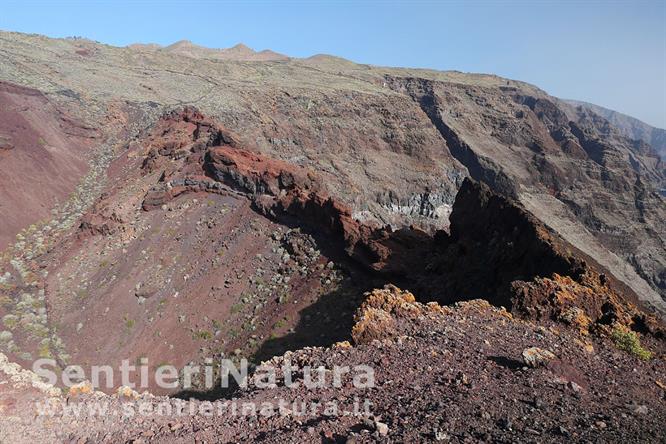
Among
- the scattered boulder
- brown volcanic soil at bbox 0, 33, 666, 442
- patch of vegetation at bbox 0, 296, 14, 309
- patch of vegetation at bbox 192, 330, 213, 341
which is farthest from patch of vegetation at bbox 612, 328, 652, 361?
patch of vegetation at bbox 0, 296, 14, 309

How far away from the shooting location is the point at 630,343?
7.91 m

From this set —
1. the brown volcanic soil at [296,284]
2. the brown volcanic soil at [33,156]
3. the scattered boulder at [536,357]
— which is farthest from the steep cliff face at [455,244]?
the brown volcanic soil at [33,156]

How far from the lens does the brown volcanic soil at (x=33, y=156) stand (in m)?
20.4

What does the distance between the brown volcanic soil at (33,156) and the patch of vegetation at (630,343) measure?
2022 centimetres

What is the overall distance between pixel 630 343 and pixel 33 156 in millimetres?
27217

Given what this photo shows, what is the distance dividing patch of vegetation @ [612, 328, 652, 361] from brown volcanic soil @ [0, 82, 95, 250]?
20217 millimetres

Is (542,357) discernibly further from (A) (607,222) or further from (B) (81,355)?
(A) (607,222)

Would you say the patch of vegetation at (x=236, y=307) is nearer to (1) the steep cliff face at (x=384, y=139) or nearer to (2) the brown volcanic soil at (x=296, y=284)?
(2) the brown volcanic soil at (x=296, y=284)

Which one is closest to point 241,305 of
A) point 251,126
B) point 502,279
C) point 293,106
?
point 502,279

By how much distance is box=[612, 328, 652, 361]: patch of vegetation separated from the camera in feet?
25.3

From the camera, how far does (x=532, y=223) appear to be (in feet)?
36.2

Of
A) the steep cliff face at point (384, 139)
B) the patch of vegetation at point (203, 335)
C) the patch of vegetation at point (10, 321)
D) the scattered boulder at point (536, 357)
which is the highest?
the steep cliff face at point (384, 139)

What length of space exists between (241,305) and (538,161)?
158ft

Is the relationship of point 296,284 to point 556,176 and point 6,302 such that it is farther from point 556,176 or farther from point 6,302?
point 556,176
